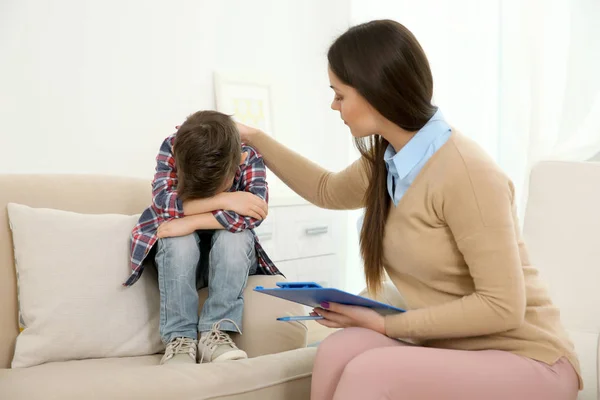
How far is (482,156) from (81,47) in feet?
6.49

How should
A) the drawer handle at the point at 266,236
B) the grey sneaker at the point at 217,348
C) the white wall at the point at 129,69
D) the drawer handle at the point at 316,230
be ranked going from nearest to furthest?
the grey sneaker at the point at 217,348
the white wall at the point at 129,69
the drawer handle at the point at 266,236
the drawer handle at the point at 316,230

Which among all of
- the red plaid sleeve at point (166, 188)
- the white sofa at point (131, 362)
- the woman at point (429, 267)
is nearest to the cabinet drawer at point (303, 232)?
the white sofa at point (131, 362)

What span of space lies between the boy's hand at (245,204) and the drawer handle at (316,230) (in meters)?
1.60

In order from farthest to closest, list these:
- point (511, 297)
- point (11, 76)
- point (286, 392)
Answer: point (11, 76) → point (286, 392) → point (511, 297)

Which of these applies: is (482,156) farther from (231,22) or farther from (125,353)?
(231,22)

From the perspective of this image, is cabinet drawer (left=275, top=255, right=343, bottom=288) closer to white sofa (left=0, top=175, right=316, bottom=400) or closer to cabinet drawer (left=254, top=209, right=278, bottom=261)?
cabinet drawer (left=254, top=209, right=278, bottom=261)

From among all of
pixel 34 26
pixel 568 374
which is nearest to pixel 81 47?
pixel 34 26

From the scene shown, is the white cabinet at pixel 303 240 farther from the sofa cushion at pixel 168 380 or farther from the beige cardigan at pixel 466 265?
the beige cardigan at pixel 466 265

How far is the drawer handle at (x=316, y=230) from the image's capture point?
11.8 feet

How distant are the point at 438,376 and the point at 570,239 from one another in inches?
32.6

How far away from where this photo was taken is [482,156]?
4.78 ft

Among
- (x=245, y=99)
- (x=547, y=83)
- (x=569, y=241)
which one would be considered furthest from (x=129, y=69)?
(x=569, y=241)

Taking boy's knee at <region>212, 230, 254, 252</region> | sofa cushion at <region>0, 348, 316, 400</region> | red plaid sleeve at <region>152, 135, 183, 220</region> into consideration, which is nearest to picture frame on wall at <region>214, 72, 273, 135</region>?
red plaid sleeve at <region>152, 135, 183, 220</region>

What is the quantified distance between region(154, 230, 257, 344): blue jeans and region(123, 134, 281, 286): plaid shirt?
0.12 ft
